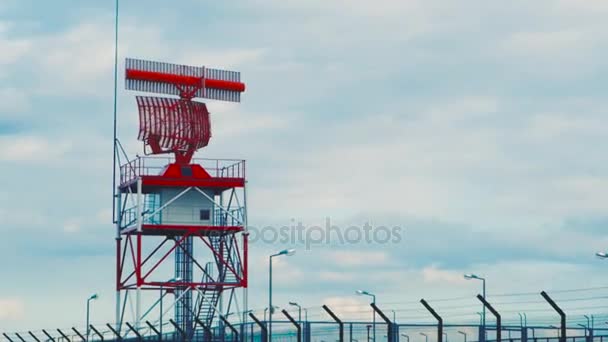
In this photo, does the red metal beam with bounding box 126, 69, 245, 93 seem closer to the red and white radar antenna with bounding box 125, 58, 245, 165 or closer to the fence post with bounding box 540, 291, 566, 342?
the red and white radar antenna with bounding box 125, 58, 245, 165

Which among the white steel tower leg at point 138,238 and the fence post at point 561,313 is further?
the white steel tower leg at point 138,238

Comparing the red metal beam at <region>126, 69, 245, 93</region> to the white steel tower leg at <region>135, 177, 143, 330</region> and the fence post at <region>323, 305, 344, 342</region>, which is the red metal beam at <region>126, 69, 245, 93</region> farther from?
the fence post at <region>323, 305, 344, 342</region>

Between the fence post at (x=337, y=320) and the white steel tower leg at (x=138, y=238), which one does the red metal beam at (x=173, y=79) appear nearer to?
the white steel tower leg at (x=138, y=238)

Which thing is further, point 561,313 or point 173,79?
point 173,79

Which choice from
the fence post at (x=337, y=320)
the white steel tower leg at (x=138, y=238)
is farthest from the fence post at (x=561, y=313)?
the white steel tower leg at (x=138, y=238)

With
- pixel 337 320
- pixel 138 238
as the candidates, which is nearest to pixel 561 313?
pixel 337 320

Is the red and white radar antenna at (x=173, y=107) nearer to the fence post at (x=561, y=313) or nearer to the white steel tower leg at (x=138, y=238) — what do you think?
the white steel tower leg at (x=138, y=238)

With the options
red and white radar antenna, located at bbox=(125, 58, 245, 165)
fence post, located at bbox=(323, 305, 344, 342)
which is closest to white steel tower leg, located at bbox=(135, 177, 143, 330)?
red and white radar antenna, located at bbox=(125, 58, 245, 165)

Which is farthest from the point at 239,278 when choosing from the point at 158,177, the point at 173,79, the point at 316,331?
the point at 316,331

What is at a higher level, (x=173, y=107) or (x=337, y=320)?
(x=173, y=107)

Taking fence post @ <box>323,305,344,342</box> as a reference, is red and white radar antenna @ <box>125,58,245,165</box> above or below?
above

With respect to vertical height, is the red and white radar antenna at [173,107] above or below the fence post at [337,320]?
above

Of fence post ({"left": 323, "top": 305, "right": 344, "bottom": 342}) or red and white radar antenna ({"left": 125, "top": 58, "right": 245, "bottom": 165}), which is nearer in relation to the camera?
fence post ({"left": 323, "top": 305, "right": 344, "bottom": 342})

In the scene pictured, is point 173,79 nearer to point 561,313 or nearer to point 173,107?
point 173,107
